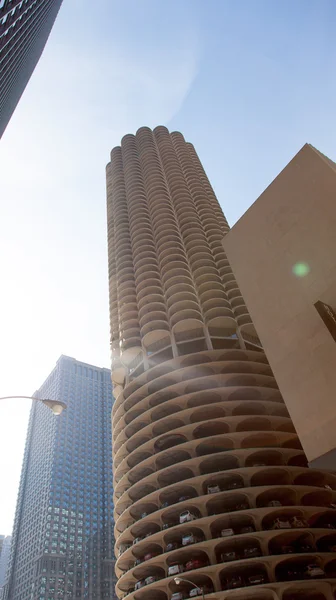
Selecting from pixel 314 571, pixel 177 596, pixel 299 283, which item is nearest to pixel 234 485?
pixel 314 571

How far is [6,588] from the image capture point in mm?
131750

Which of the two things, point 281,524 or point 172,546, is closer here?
point 281,524

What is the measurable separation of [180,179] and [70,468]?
94.3 meters

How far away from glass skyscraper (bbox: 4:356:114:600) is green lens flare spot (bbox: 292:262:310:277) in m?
120

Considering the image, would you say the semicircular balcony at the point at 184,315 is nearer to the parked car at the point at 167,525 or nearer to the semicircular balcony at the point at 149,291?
the semicircular balcony at the point at 149,291

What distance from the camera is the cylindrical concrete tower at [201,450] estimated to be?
39.2 metres

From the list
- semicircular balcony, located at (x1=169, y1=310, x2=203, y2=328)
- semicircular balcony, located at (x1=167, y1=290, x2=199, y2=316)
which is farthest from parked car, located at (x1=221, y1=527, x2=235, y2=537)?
semicircular balcony, located at (x1=167, y1=290, x2=199, y2=316)

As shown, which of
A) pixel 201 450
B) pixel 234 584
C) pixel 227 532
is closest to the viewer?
pixel 234 584

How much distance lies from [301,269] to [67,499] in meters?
126

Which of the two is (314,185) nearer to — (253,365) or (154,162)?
(253,365)

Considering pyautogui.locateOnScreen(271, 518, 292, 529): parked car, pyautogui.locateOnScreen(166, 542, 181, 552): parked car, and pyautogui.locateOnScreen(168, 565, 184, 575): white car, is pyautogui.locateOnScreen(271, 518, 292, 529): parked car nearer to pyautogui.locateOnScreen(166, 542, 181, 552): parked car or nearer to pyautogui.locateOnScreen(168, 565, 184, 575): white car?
pyautogui.locateOnScreen(168, 565, 184, 575): white car

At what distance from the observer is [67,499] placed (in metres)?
131

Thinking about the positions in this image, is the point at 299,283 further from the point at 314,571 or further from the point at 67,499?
the point at 67,499

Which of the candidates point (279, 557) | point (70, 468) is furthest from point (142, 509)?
point (70, 468)
